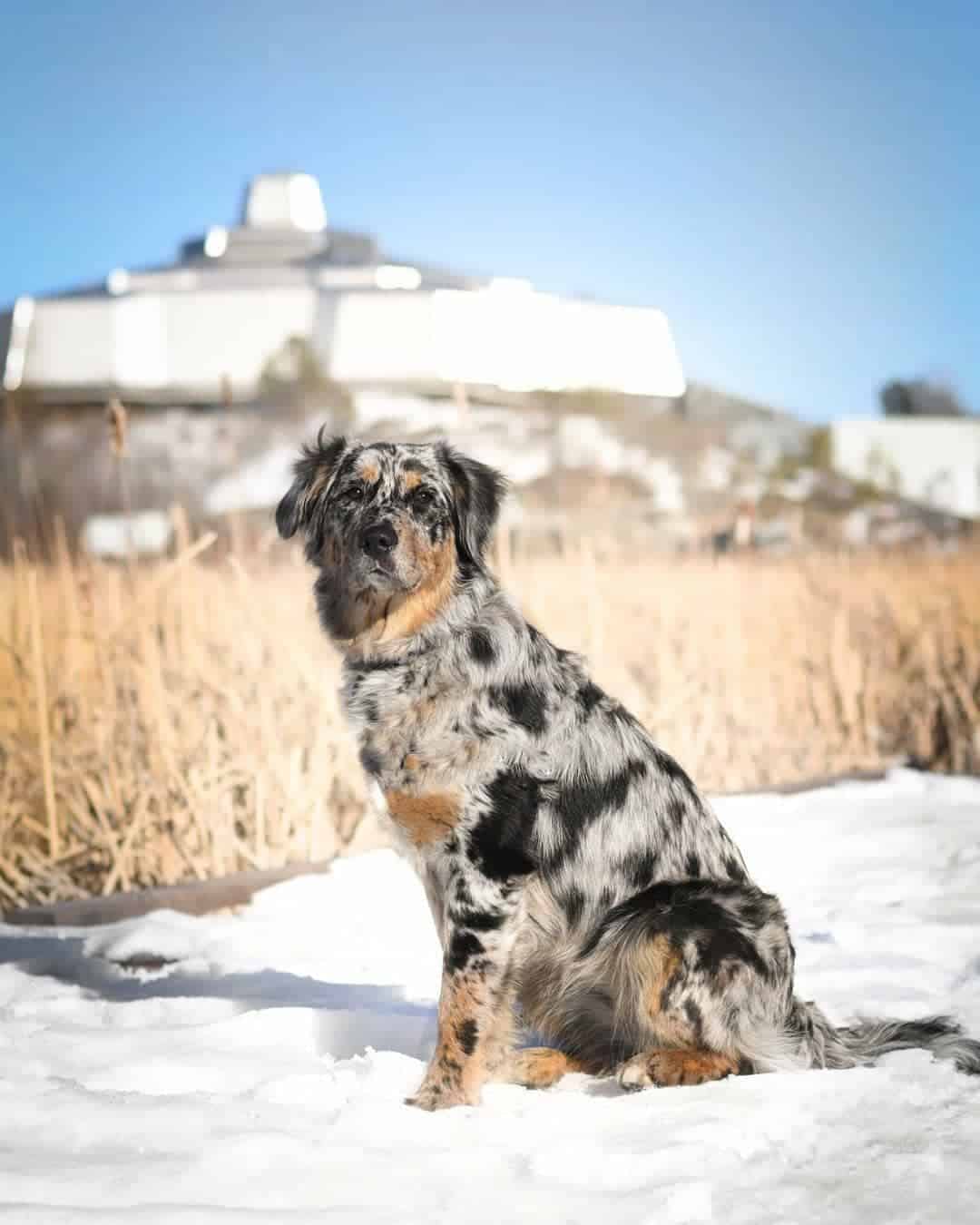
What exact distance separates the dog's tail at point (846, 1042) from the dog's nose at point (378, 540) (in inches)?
52.2

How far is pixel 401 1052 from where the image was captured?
3.56 meters

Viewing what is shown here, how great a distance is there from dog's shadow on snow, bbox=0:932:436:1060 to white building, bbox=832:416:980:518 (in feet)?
88.0

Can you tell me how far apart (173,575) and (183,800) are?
3.49 ft

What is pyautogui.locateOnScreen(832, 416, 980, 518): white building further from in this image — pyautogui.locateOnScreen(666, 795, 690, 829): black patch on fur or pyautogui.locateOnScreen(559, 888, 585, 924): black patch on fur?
pyautogui.locateOnScreen(559, 888, 585, 924): black patch on fur

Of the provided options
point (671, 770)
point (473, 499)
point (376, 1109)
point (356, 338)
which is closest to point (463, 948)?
point (376, 1109)

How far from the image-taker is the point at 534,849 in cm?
321

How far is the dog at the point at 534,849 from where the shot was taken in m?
3.12

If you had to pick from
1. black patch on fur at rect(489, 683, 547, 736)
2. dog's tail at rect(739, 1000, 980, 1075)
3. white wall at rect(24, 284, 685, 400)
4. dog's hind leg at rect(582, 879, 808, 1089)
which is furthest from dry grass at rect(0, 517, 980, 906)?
white wall at rect(24, 284, 685, 400)

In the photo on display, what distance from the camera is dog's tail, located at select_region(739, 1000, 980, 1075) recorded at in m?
3.17

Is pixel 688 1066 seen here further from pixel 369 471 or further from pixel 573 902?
pixel 369 471

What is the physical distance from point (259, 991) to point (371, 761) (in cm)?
126

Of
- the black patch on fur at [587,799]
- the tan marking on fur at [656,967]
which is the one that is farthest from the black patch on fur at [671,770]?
the tan marking on fur at [656,967]

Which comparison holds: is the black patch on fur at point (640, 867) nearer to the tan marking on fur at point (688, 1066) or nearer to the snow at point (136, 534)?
the tan marking on fur at point (688, 1066)

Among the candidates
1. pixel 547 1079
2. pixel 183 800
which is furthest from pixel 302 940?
pixel 547 1079
